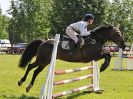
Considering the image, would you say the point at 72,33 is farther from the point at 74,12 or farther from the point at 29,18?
the point at 29,18

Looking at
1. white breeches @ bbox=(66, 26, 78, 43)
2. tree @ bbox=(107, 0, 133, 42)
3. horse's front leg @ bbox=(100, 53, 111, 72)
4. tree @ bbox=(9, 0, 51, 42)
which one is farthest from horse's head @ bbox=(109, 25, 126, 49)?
tree @ bbox=(9, 0, 51, 42)

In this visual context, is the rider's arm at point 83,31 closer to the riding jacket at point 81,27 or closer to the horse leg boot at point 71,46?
the riding jacket at point 81,27

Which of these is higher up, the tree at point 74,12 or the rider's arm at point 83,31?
the tree at point 74,12

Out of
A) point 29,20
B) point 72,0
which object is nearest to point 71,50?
point 72,0

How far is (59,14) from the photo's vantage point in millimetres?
57250

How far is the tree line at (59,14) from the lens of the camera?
55.8 metres

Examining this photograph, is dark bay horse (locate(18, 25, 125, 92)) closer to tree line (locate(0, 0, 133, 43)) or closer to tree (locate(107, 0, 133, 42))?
tree line (locate(0, 0, 133, 43))

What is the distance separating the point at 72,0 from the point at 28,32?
12.2 meters

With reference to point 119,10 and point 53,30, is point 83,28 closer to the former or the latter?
point 53,30

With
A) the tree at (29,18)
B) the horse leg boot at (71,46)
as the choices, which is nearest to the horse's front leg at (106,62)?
the horse leg boot at (71,46)

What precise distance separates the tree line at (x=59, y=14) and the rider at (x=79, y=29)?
4395 centimetres

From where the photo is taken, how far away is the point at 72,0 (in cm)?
5622

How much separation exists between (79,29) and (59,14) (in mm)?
46565

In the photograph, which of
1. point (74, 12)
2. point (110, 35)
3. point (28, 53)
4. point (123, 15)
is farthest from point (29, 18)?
point (110, 35)
